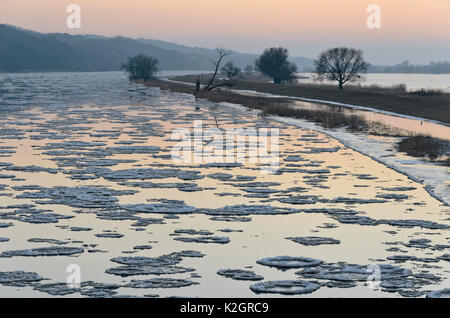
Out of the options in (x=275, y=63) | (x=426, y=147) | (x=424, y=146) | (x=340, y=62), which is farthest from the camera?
(x=275, y=63)

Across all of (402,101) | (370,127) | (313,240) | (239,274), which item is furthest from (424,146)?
(402,101)

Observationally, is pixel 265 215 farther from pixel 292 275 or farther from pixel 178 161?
pixel 178 161

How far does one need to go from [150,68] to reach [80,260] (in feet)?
378

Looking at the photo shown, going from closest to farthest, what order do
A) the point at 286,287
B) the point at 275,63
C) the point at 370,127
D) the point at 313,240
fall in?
the point at 286,287, the point at 313,240, the point at 370,127, the point at 275,63

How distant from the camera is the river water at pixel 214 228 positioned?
8266 mm

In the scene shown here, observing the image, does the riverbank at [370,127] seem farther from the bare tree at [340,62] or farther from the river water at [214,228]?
the bare tree at [340,62]

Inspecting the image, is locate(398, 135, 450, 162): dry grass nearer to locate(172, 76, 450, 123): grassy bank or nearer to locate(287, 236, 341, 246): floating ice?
locate(172, 76, 450, 123): grassy bank

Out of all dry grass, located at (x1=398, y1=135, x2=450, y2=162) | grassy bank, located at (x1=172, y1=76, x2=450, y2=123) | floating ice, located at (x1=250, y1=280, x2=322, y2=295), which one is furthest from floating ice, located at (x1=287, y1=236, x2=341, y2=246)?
grassy bank, located at (x1=172, y1=76, x2=450, y2=123)

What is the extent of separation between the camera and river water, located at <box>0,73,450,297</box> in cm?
827

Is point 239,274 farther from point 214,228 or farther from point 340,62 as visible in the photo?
point 340,62

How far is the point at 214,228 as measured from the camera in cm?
1108

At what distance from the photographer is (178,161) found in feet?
63.1

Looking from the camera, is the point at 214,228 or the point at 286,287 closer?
the point at 286,287

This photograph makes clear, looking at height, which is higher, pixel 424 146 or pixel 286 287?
pixel 424 146
